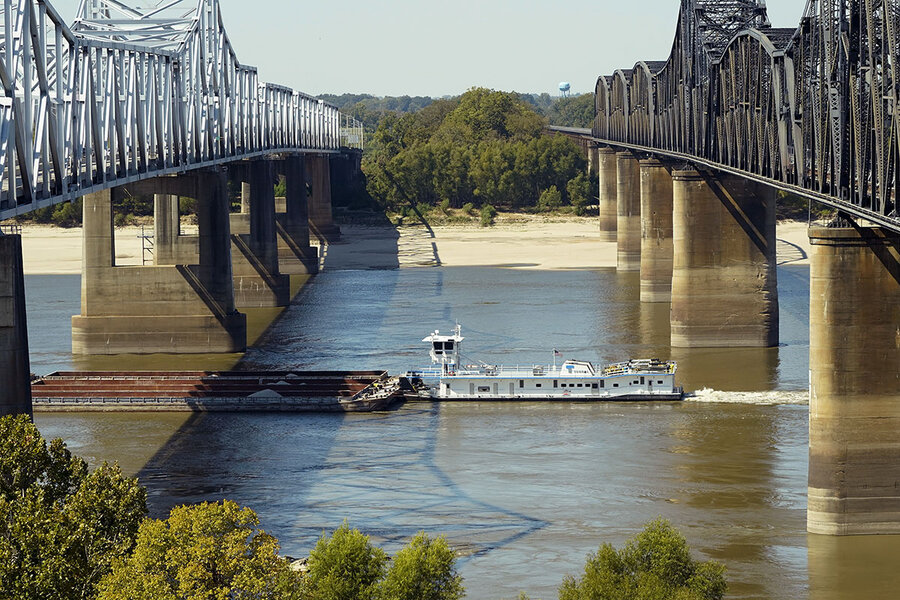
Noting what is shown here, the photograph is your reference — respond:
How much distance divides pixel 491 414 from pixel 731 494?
15.3 m

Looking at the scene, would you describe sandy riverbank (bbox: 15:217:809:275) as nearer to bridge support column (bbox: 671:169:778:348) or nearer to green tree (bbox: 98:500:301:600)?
bridge support column (bbox: 671:169:778:348)

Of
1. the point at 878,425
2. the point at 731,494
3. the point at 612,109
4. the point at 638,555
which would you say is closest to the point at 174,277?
the point at 731,494

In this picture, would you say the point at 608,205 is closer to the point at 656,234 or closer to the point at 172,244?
the point at 656,234

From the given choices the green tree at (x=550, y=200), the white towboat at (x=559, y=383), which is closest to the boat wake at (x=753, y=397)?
the white towboat at (x=559, y=383)

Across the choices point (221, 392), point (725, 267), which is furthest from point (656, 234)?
point (221, 392)

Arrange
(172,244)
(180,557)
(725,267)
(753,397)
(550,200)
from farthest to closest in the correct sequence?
(550,200), (172,244), (725,267), (753,397), (180,557)

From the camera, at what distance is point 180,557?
23.2m

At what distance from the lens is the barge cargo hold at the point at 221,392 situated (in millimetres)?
57750

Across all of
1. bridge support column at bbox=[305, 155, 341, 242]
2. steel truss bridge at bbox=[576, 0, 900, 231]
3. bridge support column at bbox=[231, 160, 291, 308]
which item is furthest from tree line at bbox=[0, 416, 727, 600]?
bridge support column at bbox=[305, 155, 341, 242]

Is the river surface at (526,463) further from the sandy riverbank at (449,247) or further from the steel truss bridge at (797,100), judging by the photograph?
the sandy riverbank at (449,247)

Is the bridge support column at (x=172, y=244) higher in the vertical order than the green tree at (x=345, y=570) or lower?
higher

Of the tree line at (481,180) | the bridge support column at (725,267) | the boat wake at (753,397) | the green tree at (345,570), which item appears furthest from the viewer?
the tree line at (481,180)

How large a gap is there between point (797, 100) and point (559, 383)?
13443mm

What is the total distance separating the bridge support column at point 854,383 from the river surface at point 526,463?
85cm
